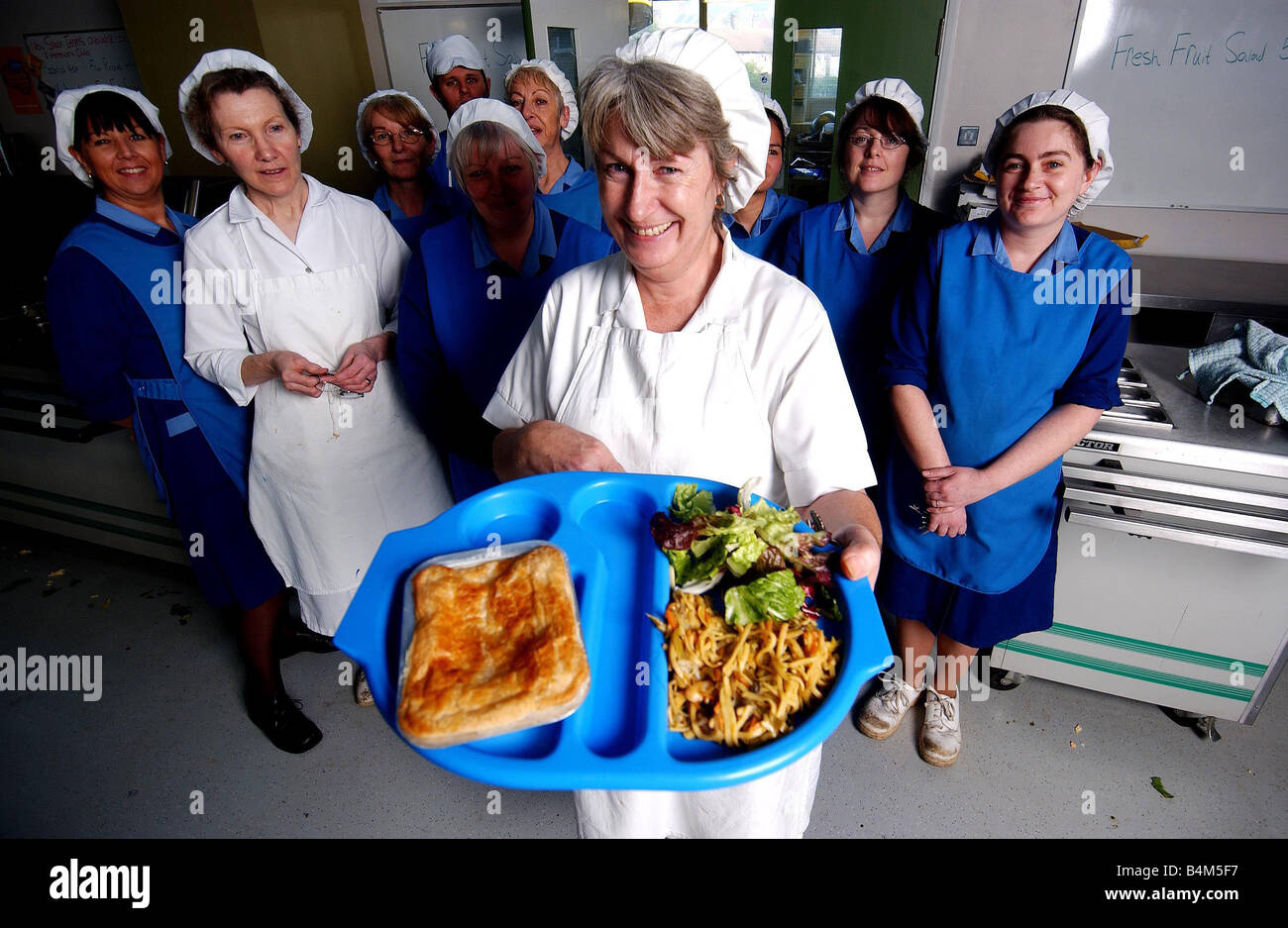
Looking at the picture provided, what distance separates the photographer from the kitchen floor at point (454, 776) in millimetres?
2428

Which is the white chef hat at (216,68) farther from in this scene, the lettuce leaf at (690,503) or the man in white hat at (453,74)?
the lettuce leaf at (690,503)

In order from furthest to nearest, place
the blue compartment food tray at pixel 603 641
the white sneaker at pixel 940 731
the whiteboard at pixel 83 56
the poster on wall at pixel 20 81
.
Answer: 1. the poster on wall at pixel 20 81
2. the whiteboard at pixel 83 56
3. the white sneaker at pixel 940 731
4. the blue compartment food tray at pixel 603 641

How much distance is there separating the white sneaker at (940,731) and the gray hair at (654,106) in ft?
7.82

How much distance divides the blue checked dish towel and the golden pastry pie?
240cm

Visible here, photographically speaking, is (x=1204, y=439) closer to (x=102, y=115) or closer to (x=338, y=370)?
(x=338, y=370)

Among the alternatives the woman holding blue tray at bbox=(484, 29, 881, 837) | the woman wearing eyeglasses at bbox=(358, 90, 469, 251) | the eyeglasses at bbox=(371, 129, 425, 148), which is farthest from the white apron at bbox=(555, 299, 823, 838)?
the eyeglasses at bbox=(371, 129, 425, 148)

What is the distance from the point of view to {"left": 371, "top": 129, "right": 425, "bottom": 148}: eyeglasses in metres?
3.15

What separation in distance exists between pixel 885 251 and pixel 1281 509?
1.48 meters

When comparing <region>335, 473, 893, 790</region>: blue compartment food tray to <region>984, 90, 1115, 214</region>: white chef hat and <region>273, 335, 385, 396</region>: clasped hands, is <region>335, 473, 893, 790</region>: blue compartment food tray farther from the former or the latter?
<region>984, 90, 1115, 214</region>: white chef hat

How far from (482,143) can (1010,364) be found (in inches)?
66.7

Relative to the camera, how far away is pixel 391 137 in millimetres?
3152

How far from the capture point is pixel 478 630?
3.67ft

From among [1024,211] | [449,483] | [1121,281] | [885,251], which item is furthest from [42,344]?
[1121,281]

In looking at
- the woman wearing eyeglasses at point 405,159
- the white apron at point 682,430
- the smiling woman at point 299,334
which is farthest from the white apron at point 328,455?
the white apron at point 682,430
